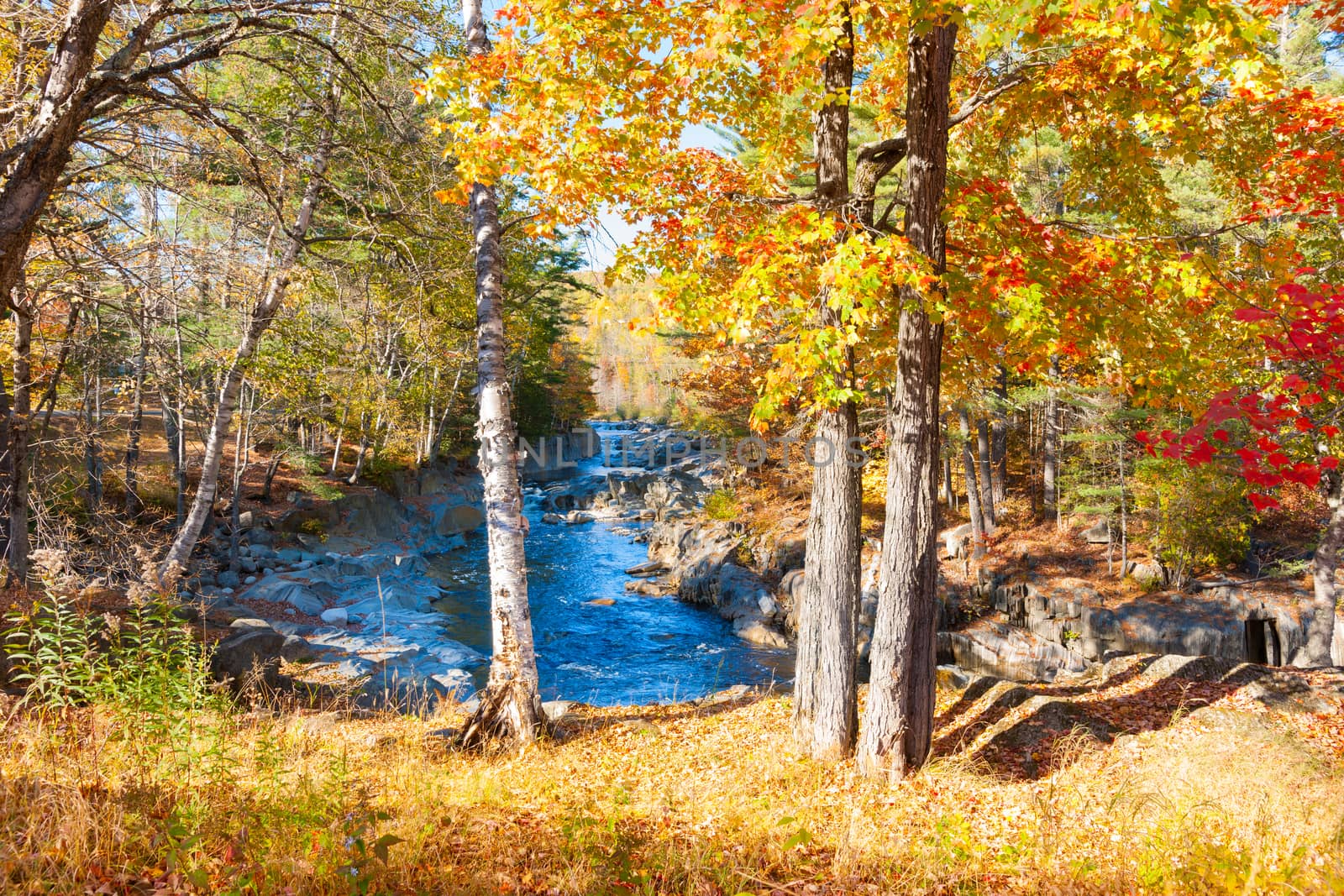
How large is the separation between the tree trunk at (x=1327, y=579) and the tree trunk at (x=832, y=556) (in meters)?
8.23

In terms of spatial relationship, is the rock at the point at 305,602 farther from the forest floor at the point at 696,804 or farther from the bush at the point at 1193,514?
the bush at the point at 1193,514

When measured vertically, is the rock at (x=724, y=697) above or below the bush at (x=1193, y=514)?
below

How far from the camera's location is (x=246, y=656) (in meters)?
8.20

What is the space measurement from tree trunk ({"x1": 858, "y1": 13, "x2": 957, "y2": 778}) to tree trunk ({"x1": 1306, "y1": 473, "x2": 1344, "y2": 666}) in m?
8.08

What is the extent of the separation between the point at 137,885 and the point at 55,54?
4230mm

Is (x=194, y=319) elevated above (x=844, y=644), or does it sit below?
above

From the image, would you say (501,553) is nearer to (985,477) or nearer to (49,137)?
(49,137)

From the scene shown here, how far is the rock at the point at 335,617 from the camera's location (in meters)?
12.8

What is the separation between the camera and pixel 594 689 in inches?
424

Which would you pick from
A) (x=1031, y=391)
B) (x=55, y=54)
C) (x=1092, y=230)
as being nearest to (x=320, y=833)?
(x=55, y=54)

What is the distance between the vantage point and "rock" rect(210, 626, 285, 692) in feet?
25.4

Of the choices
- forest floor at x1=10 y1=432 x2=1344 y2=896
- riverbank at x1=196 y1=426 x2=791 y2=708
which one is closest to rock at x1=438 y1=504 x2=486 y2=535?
riverbank at x1=196 y1=426 x2=791 y2=708

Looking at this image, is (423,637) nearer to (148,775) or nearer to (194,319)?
(194,319)

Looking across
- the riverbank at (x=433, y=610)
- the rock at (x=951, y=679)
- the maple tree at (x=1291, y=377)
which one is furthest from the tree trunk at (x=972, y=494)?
the maple tree at (x=1291, y=377)
